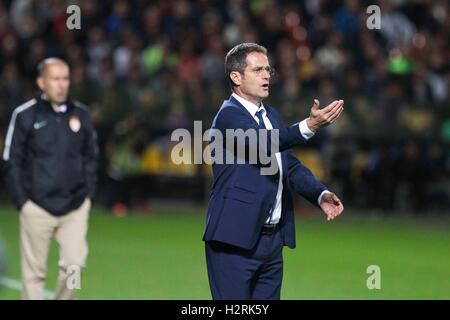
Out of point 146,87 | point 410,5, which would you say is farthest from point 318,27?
point 146,87

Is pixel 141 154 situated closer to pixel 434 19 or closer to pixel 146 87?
pixel 146 87

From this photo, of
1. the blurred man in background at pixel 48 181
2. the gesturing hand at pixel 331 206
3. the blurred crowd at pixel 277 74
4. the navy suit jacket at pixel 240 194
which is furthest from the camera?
the blurred crowd at pixel 277 74

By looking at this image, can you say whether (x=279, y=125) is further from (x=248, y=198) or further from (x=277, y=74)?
(x=277, y=74)

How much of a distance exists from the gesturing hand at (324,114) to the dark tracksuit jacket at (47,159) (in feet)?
13.5

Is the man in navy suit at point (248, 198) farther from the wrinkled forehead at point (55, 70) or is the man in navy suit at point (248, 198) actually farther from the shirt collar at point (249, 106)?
the wrinkled forehead at point (55, 70)

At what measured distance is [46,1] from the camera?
26.9 m

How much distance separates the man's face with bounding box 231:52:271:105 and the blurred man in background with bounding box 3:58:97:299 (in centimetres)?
354

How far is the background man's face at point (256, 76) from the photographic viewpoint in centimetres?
829

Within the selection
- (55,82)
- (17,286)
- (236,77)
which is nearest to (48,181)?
(55,82)

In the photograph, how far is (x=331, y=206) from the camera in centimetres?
852

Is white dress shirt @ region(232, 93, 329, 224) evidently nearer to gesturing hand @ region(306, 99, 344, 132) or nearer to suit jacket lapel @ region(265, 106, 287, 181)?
suit jacket lapel @ region(265, 106, 287, 181)

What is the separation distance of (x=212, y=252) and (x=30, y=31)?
18377 mm

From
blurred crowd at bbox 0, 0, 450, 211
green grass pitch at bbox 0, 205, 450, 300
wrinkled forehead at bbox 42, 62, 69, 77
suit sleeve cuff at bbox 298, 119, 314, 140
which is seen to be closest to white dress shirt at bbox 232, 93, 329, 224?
suit sleeve cuff at bbox 298, 119, 314, 140

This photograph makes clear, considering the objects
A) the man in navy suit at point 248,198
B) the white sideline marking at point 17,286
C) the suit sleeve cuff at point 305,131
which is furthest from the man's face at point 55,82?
the suit sleeve cuff at point 305,131
